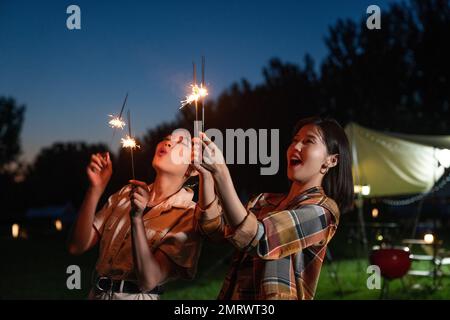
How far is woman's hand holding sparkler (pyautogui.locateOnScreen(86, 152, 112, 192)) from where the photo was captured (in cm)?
187

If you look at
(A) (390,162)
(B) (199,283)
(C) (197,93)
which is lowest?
(B) (199,283)

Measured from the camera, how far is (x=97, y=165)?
188cm

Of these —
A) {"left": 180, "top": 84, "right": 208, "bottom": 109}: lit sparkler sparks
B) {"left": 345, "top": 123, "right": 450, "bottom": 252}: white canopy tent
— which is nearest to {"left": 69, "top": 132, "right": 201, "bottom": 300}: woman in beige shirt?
{"left": 180, "top": 84, "right": 208, "bottom": 109}: lit sparkler sparks

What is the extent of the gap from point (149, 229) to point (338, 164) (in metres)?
0.73

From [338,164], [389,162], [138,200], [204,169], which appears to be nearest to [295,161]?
[338,164]

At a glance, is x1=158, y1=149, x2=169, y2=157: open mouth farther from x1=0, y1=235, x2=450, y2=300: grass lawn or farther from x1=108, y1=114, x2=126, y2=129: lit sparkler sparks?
x1=0, y1=235, x2=450, y2=300: grass lawn

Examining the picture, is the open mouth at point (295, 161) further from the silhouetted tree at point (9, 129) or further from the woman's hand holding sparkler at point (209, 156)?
the silhouetted tree at point (9, 129)

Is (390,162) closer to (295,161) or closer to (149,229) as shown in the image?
(295,161)

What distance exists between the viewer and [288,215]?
61.4 inches

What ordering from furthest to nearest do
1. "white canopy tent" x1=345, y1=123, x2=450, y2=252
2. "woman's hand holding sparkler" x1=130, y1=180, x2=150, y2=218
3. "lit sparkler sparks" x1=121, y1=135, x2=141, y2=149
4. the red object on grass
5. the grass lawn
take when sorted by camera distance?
"white canopy tent" x1=345, y1=123, x2=450, y2=252 < the grass lawn < the red object on grass < "lit sparkler sparks" x1=121, y1=135, x2=141, y2=149 < "woman's hand holding sparkler" x1=130, y1=180, x2=150, y2=218

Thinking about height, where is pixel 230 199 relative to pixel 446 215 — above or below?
above
